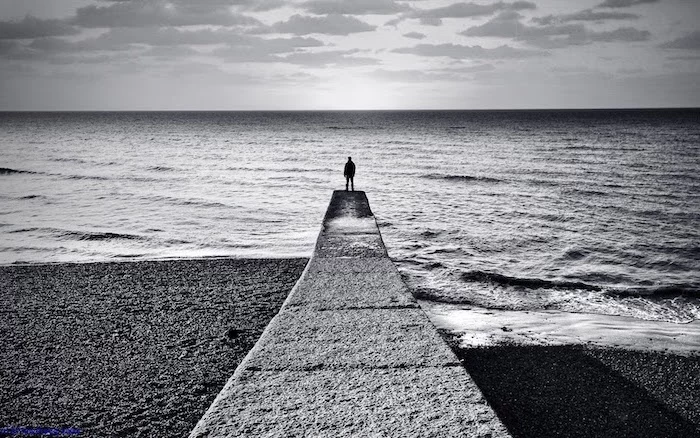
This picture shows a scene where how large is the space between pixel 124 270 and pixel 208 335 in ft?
16.6

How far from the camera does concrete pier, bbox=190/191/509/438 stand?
3.64 m

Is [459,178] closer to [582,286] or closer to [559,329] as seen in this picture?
[582,286]

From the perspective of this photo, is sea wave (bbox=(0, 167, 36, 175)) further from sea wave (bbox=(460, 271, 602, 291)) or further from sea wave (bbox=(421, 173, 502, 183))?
sea wave (bbox=(460, 271, 602, 291))

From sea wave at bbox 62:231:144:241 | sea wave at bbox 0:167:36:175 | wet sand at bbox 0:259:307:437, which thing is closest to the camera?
wet sand at bbox 0:259:307:437

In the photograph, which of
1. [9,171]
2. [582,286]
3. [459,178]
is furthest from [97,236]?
[9,171]

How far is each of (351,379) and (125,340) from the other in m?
4.04

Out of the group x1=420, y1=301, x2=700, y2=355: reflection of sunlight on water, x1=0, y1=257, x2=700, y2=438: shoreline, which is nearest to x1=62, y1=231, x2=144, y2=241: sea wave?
x1=0, y1=257, x2=700, y2=438: shoreline

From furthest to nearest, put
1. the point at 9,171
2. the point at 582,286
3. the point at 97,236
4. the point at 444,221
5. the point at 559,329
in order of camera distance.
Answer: the point at 9,171 → the point at 444,221 → the point at 97,236 → the point at 582,286 → the point at 559,329

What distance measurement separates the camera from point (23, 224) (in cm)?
1773

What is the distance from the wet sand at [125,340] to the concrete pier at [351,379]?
3.40 feet

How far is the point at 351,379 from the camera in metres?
4.38

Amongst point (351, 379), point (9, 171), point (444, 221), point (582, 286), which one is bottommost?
point (582, 286)

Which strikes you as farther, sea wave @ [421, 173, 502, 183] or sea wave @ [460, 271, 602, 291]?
sea wave @ [421, 173, 502, 183]

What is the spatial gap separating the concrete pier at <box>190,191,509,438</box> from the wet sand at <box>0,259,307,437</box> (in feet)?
3.40
